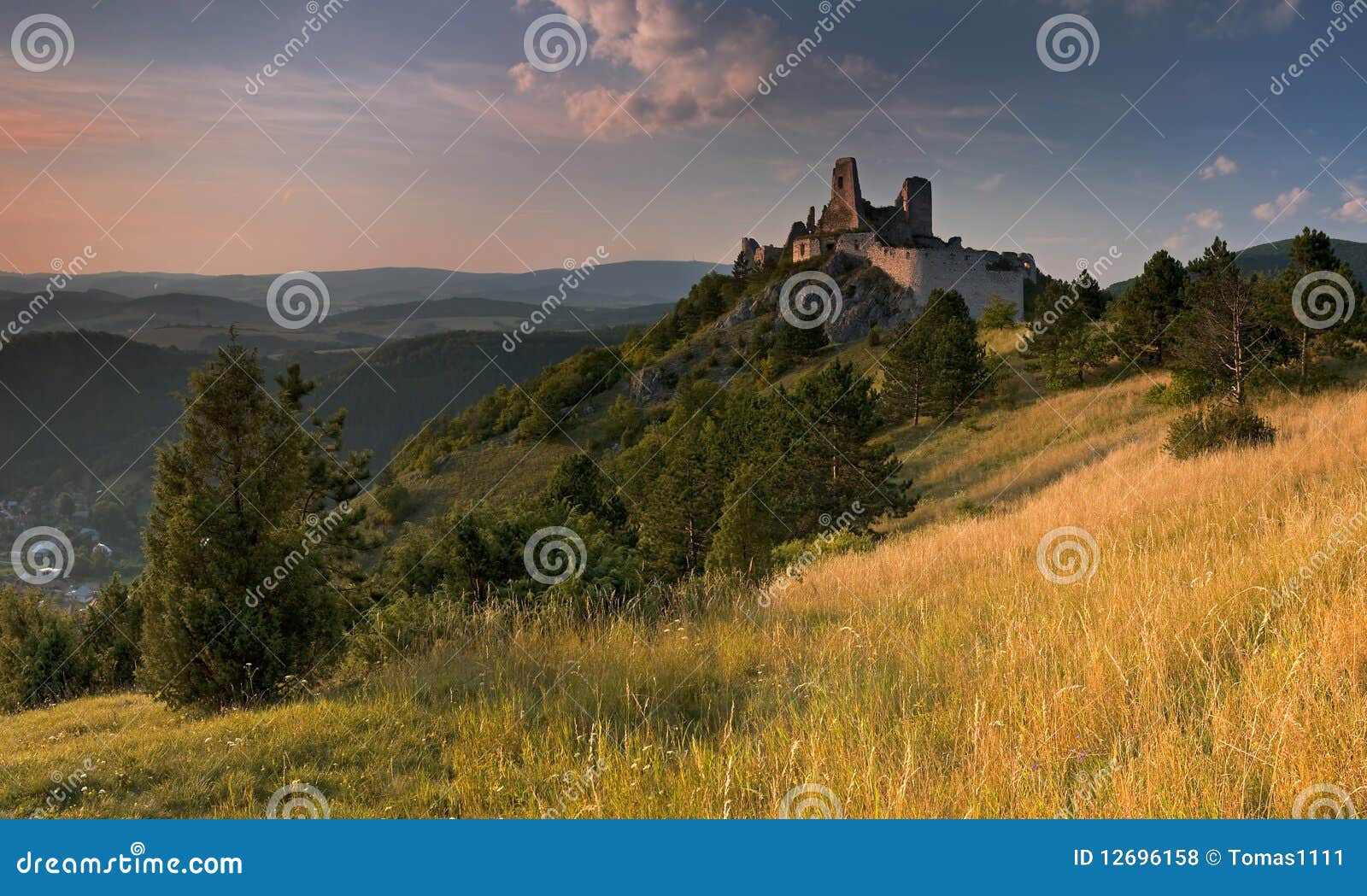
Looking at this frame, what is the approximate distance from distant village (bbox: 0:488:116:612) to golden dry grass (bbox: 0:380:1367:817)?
125m

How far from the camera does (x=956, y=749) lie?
3.34 meters

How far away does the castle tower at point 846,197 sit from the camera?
275 ft

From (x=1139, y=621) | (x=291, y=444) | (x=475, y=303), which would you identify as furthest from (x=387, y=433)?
(x=1139, y=621)

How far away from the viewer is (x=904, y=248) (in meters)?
73.9

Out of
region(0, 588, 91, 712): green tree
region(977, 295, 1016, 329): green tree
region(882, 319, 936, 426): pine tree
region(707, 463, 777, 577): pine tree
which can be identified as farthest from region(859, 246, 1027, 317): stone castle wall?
region(0, 588, 91, 712): green tree

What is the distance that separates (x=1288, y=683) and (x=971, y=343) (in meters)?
38.5

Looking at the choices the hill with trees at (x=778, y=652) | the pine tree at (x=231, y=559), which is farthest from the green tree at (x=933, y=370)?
the pine tree at (x=231, y=559)

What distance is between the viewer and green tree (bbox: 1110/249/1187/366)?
3161 cm

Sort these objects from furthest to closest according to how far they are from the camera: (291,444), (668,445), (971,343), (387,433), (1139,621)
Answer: (387,433)
(668,445)
(971,343)
(291,444)
(1139,621)

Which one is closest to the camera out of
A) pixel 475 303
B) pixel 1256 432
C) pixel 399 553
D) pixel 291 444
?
pixel 291 444

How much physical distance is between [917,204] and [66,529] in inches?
4991

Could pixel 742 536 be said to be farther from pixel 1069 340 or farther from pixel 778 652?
pixel 1069 340

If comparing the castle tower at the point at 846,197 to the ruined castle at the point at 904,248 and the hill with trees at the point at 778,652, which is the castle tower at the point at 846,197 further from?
the hill with trees at the point at 778,652

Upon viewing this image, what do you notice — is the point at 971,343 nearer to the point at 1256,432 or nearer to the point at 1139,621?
the point at 1256,432
